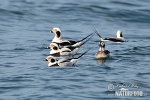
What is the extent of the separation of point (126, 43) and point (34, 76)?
6.73 m

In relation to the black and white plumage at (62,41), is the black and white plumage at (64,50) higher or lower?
lower

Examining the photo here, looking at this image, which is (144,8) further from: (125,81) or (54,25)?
(125,81)

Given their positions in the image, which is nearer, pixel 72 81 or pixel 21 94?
pixel 21 94

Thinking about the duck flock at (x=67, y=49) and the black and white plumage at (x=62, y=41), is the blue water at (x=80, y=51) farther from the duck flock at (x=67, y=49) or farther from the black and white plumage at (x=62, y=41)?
the black and white plumage at (x=62, y=41)

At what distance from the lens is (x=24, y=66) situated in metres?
19.6

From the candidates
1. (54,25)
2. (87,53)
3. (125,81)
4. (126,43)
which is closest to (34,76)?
(125,81)

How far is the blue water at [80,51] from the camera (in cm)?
1686
